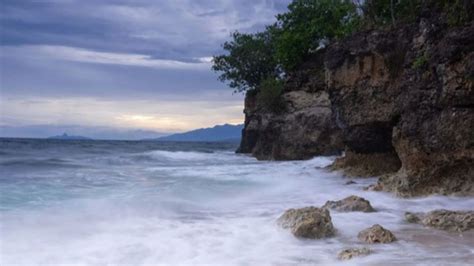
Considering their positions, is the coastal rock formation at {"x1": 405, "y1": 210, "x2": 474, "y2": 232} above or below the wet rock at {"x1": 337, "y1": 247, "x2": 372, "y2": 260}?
above

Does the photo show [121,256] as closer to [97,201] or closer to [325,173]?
[97,201]

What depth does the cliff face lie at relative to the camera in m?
9.41

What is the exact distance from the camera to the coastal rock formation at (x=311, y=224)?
6.57 metres

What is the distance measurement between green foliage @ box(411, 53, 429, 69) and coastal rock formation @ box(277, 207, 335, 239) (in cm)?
524

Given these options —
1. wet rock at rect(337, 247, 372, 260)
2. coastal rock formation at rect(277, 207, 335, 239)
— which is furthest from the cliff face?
wet rock at rect(337, 247, 372, 260)

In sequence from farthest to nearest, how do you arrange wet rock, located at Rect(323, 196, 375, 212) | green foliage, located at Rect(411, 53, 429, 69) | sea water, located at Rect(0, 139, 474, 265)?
1. green foliage, located at Rect(411, 53, 429, 69)
2. wet rock, located at Rect(323, 196, 375, 212)
3. sea water, located at Rect(0, 139, 474, 265)

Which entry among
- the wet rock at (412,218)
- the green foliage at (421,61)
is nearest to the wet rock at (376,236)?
the wet rock at (412,218)

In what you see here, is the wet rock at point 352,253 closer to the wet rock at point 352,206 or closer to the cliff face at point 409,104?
the wet rock at point 352,206

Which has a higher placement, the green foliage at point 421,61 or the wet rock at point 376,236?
the green foliage at point 421,61

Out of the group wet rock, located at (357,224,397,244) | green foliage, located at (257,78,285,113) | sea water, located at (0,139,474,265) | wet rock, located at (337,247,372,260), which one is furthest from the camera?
green foliage, located at (257,78,285,113)

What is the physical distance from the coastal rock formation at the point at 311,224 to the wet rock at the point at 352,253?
0.91 m

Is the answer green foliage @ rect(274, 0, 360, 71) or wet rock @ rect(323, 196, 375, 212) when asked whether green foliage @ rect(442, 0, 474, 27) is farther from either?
green foliage @ rect(274, 0, 360, 71)

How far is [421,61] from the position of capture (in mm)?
10438

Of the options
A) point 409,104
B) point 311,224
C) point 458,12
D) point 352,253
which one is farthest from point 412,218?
point 458,12
